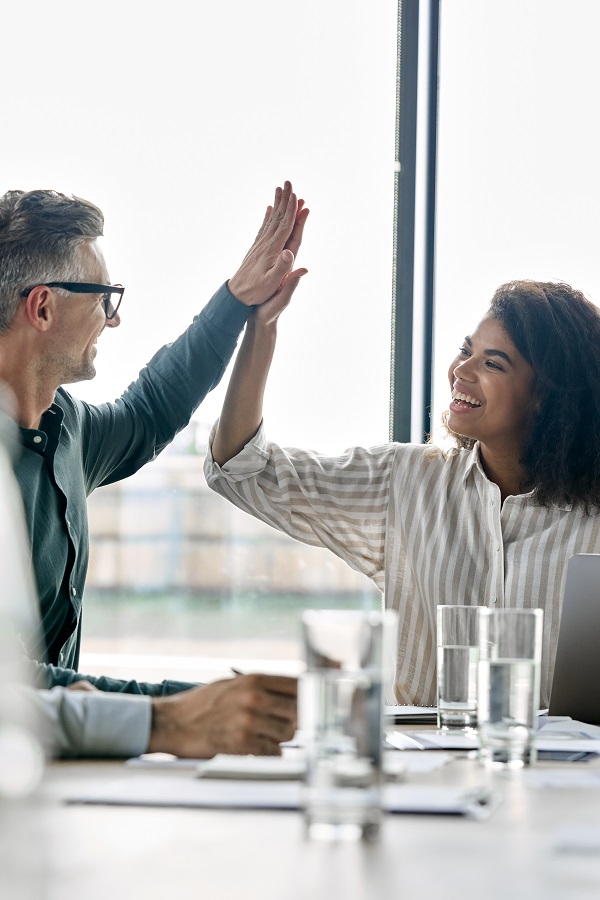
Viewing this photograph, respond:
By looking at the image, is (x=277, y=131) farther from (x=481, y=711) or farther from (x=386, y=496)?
(x=481, y=711)

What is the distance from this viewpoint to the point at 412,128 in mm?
2740

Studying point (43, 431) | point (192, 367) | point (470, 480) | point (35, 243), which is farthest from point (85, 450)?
point (470, 480)

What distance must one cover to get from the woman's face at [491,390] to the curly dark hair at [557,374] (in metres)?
0.02

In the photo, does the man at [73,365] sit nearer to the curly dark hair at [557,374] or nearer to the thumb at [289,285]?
the thumb at [289,285]

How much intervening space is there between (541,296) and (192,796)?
68.9 inches

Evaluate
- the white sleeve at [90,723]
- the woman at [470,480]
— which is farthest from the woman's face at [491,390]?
the white sleeve at [90,723]

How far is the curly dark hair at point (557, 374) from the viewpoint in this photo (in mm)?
2281

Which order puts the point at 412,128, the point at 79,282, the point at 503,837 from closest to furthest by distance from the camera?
1. the point at 503,837
2. the point at 79,282
3. the point at 412,128

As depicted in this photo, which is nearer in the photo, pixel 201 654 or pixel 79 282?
pixel 79 282

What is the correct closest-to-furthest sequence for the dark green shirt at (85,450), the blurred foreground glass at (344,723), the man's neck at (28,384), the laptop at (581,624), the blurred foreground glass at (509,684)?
the blurred foreground glass at (344,723) < the blurred foreground glass at (509,684) < the laptop at (581,624) < the dark green shirt at (85,450) < the man's neck at (28,384)

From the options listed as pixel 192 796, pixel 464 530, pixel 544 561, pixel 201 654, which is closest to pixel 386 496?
pixel 464 530

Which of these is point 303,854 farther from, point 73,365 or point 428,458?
point 428,458

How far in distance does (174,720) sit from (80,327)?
3.70 ft

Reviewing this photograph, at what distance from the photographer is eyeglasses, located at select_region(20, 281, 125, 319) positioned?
2.05 meters
